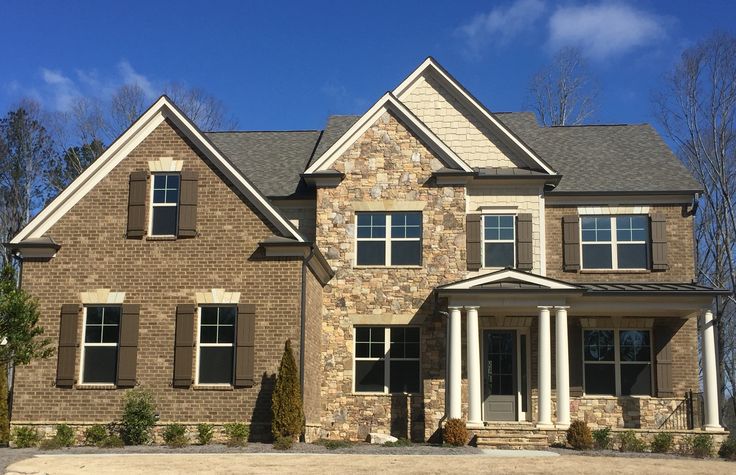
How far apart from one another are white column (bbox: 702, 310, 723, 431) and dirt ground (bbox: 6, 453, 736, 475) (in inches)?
146

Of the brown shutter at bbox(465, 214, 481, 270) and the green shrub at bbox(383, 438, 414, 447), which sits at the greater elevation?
the brown shutter at bbox(465, 214, 481, 270)

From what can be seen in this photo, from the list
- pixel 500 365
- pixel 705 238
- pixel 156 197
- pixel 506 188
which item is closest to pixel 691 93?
pixel 705 238

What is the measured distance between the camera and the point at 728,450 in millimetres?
18938

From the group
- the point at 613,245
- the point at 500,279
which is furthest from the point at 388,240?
the point at 613,245

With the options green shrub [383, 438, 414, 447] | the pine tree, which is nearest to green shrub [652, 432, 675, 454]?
green shrub [383, 438, 414, 447]

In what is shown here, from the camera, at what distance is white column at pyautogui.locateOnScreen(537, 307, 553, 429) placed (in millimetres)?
20203

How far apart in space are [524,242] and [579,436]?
5.42m

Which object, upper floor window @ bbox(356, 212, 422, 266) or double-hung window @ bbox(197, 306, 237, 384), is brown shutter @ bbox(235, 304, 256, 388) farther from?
upper floor window @ bbox(356, 212, 422, 266)

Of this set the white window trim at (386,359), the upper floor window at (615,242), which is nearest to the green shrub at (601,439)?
the white window trim at (386,359)

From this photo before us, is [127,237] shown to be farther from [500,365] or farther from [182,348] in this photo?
[500,365]

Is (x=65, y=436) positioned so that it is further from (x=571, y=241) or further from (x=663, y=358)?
(x=663, y=358)

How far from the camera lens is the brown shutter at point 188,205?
66.9 ft

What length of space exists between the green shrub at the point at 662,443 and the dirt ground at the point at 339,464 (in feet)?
7.24

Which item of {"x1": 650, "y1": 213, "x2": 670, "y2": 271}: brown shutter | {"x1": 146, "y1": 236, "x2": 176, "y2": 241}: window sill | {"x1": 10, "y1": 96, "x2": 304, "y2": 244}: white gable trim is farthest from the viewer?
{"x1": 650, "y1": 213, "x2": 670, "y2": 271}: brown shutter
